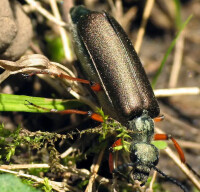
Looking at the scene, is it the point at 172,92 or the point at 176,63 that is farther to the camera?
the point at 176,63

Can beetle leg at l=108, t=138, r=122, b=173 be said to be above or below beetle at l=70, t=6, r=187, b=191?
below

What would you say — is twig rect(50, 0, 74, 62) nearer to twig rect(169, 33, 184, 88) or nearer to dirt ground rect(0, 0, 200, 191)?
dirt ground rect(0, 0, 200, 191)

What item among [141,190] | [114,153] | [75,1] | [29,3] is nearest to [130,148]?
[114,153]

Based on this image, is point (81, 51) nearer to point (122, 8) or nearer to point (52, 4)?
point (52, 4)

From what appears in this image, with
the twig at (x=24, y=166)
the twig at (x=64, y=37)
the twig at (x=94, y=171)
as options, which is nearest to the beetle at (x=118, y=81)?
the twig at (x=94, y=171)

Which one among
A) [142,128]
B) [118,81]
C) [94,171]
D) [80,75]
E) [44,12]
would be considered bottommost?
[94,171]

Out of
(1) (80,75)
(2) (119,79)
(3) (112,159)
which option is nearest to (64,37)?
(1) (80,75)

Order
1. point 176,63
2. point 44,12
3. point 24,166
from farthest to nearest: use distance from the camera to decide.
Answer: point 176,63 → point 44,12 → point 24,166

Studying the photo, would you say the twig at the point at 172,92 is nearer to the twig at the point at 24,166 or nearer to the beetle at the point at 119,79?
the beetle at the point at 119,79

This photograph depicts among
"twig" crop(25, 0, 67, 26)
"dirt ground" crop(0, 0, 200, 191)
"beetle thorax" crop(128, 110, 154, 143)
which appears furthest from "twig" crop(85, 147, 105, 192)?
"twig" crop(25, 0, 67, 26)

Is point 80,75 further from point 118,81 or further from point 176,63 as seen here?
point 176,63
